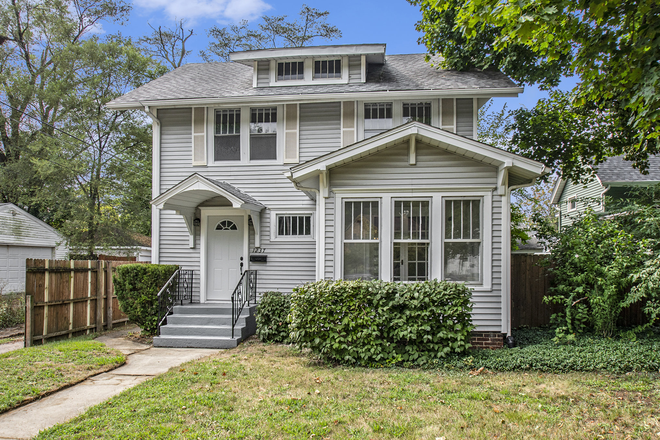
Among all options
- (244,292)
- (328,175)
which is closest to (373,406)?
(328,175)

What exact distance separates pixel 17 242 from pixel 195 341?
38.9 feet

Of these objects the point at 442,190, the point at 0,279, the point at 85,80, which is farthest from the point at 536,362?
the point at 85,80

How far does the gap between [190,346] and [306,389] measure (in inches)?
147

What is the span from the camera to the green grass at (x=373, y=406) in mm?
3768

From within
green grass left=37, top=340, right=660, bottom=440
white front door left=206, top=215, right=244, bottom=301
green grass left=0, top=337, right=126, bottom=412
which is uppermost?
white front door left=206, top=215, right=244, bottom=301

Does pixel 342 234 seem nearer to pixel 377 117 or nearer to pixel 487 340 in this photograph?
pixel 487 340

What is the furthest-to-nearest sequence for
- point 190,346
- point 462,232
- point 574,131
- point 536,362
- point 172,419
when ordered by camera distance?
1. point 574,131
2. point 190,346
3. point 462,232
4. point 536,362
5. point 172,419

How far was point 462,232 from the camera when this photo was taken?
700cm

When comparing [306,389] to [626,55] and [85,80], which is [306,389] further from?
[85,80]

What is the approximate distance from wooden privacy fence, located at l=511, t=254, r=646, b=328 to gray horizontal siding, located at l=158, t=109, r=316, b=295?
427 centimetres

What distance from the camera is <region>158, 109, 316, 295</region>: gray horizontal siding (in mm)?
9188

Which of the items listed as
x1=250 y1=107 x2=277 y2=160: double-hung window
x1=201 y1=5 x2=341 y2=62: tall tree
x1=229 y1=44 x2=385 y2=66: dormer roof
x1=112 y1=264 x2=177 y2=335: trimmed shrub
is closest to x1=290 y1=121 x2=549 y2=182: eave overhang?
x1=250 y1=107 x2=277 y2=160: double-hung window

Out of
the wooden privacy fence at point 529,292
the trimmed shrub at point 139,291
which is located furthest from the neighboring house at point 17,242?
the wooden privacy fence at point 529,292

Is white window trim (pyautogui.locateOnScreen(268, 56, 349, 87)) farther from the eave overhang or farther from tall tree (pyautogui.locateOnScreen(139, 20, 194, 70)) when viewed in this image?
tall tree (pyautogui.locateOnScreen(139, 20, 194, 70))
